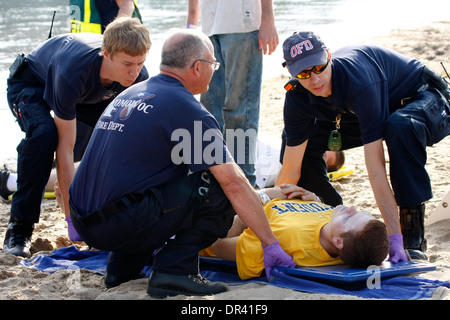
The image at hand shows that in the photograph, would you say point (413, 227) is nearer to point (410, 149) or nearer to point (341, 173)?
point (410, 149)

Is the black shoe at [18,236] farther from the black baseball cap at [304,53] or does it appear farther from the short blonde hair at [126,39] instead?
the black baseball cap at [304,53]

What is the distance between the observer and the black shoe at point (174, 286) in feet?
9.95

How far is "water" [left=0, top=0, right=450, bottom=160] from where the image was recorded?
10477mm

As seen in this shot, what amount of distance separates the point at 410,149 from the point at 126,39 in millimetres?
1752

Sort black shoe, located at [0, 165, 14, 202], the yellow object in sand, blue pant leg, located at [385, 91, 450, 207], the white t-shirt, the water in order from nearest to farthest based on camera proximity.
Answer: blue pant leg, located at [385, 91, 450, 207], the white t-shirt, black shoe, located at [0, 165, 14, 202], the yellow object in sand, the water

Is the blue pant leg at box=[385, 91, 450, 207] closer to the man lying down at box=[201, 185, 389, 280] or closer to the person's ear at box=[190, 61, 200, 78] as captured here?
the man lying down at box=[201, 185, 389, 280]

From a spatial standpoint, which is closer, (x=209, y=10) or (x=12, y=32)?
(x=209, y=10)

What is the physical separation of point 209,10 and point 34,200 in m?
2.11

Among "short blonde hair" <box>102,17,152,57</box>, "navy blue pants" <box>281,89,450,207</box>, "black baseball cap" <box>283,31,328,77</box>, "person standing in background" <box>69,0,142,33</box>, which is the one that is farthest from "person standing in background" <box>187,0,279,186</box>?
"navy blue pants" <box>281,89,450,207</box>

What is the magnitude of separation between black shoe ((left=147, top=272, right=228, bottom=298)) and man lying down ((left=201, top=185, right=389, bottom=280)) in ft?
1.17

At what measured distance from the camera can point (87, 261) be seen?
12.2 feet

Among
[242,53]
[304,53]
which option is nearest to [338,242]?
[304,53]
